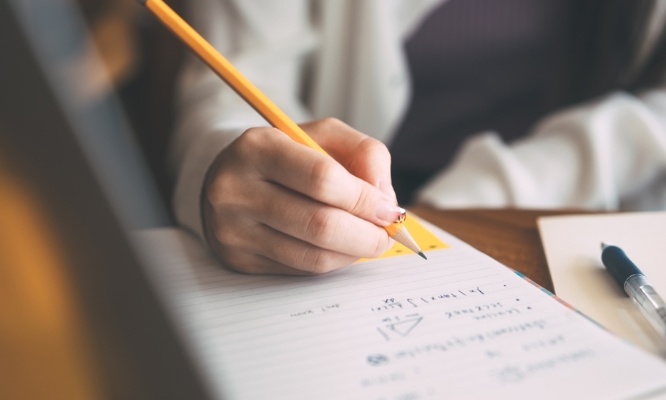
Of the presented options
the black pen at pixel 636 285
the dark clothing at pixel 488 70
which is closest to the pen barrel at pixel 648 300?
the black pen at pixel 636 285

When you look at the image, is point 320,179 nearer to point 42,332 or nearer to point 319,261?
point 319,261

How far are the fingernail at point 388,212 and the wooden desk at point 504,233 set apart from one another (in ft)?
0.30

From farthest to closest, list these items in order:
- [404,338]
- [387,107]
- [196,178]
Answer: [387,107], [196,178], [404,338]

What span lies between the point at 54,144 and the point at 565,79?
0.75 meters

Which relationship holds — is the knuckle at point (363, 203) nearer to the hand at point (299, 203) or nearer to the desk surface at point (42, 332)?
the hand at point (299, 203)

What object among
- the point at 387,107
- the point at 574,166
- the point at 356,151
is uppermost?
the point at 356,151

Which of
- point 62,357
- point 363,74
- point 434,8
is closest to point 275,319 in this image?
point 62,357

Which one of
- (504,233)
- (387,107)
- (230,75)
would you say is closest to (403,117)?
(387,107)

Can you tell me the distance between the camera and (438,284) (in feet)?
0.92

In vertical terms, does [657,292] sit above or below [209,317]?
below

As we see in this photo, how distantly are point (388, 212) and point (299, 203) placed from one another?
4cm

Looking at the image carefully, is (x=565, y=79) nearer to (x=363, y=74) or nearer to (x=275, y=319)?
(x=363, y=74)

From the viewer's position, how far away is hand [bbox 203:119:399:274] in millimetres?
260

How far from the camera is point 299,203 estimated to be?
27cm
